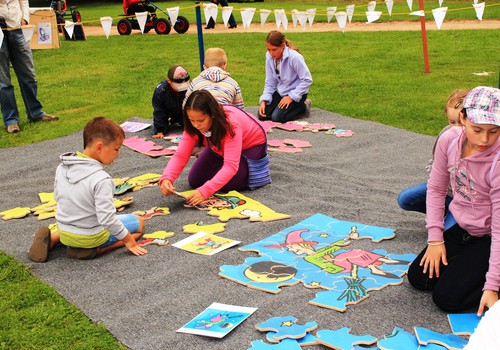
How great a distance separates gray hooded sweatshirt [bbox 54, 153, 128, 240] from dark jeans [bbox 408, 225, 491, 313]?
1.73 m

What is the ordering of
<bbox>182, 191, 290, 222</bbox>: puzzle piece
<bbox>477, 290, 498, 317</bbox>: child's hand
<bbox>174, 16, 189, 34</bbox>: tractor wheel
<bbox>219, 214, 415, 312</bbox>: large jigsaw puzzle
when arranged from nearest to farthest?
1. <bbox>477, 290, 498, 317</bbox>: child's hand
2. <bbox>219, 214, 415, 312</bbox>: large jigsaw puzzle
3. <bbox>182, 191, 290, 222</bbox>: puzzle piece
4. <bbox>174, 16, 189, 34</bbox>: tractor wheel

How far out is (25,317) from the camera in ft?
10.3

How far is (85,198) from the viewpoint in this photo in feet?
11.7

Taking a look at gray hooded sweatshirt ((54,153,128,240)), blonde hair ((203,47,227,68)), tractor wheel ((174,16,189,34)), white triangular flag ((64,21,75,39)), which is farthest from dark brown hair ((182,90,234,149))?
tractor wheel ((174,16,189,34))

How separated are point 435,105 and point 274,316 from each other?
520 centimetres

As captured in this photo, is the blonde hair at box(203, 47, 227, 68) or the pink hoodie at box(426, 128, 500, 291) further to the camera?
the blonde hair at box(203, 47, 227, 68)

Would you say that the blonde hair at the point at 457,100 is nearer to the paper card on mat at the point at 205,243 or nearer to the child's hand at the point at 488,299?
the child's hand at the point at 488,299

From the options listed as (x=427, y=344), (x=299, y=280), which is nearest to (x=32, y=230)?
(x=299, y=280)

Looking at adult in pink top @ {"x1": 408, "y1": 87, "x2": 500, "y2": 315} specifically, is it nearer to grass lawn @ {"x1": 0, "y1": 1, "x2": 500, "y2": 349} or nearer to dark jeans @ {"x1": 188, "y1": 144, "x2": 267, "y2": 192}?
grass lawn @ {"x1": 0, "y1": 1, "x2": 500, "y2": 349}

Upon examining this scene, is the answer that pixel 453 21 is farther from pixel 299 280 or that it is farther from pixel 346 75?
pixel 299 280

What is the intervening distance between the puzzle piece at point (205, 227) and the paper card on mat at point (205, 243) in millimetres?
79

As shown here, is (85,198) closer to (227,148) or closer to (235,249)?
(235,249)

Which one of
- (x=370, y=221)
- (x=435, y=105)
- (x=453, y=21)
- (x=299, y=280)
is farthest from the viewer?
(x=453, y=21)

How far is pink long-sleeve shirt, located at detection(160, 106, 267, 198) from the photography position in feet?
14.7
